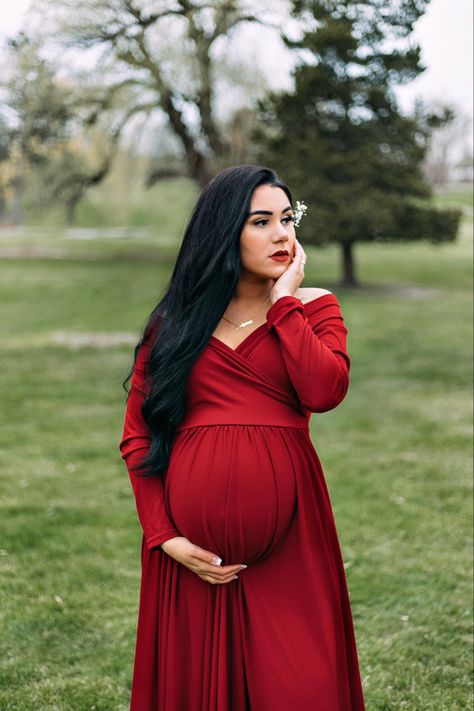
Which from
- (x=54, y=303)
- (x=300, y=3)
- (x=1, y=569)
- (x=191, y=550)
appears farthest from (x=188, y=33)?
(x=191, y=550)

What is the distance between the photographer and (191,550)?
212 centimetres

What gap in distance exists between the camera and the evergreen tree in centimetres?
1606

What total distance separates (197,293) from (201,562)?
71 centimetres

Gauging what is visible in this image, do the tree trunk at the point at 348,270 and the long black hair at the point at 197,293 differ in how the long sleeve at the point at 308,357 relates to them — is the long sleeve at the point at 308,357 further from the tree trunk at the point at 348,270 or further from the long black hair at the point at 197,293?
the tree trunk at the point at 348,270

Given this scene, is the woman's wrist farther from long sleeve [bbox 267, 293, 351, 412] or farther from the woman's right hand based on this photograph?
the woman's right hand

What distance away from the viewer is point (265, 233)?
84.3 inches

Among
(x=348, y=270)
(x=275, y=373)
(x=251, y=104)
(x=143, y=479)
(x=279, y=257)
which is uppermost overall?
(x=251, y=104)

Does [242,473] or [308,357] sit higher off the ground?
[308,357]

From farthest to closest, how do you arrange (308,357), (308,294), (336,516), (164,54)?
(164,54), (336,516), (308,294), (308,357)

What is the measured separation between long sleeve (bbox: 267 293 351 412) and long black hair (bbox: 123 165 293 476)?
0.17 meters

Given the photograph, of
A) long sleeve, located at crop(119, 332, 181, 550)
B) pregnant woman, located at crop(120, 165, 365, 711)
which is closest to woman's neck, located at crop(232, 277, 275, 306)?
pregnant woman, located at crop(120, 165, 365, 711)

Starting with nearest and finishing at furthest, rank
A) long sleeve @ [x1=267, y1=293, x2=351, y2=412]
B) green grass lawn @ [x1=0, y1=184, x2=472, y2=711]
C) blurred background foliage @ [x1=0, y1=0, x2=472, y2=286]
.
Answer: long sleeve @ [x1=267, y1=293, x2=351, y2=412] < green grass lawn @ [x1=0, y1=184, x2=472, y2=711] < blurred background foliage @ [x1=0, y1=0, x2=472, y2=286]

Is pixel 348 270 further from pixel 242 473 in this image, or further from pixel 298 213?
pixel 242 473

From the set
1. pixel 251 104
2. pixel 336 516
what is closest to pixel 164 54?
pixel 251 104
